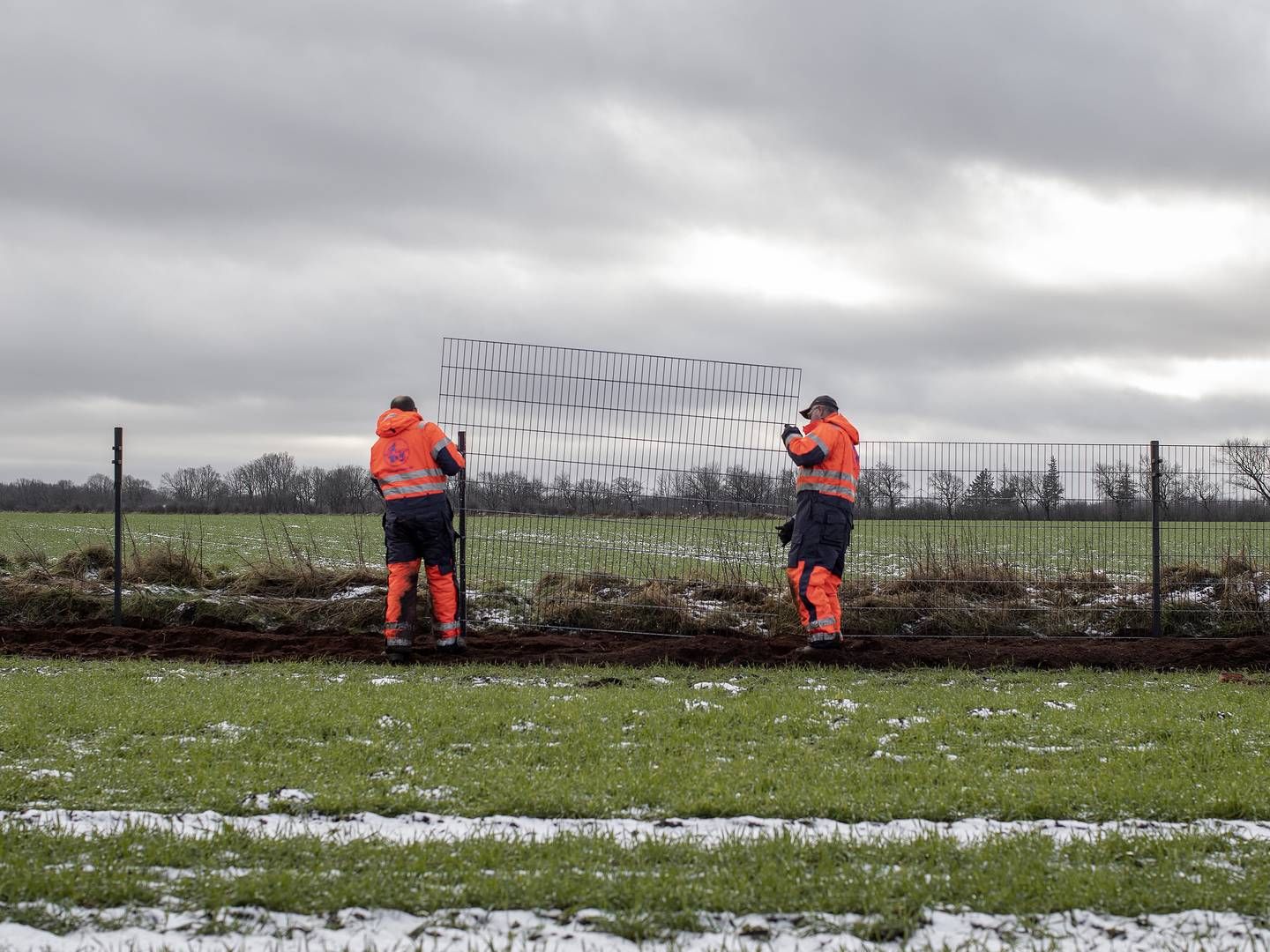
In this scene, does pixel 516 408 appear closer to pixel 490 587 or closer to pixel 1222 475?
pixel 490 587

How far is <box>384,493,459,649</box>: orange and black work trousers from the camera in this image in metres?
10.3

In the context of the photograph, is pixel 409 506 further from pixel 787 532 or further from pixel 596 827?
pixel 596 827

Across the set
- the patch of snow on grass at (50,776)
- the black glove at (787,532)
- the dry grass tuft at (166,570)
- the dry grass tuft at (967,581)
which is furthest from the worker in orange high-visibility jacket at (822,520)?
the dry grass tuft at (166,570)

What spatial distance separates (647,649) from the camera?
411 inches

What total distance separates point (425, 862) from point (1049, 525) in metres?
10.6

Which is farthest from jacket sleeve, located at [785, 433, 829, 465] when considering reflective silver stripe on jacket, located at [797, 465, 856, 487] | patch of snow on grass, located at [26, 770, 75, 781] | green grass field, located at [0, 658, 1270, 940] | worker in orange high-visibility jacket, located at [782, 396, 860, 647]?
patch of snow on grass, located at [26, 770, 75, 781]

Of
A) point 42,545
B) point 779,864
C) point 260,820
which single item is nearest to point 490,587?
point 260,820

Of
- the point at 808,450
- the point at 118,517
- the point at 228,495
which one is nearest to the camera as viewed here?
the point at 808,450

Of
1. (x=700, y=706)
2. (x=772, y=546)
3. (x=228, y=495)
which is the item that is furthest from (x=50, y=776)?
(x=228, y=495)

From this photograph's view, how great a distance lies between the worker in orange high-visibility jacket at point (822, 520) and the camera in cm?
1021

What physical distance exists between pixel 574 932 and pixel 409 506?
713cm

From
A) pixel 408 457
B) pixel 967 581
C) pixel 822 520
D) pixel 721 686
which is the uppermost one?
pixel 408 457

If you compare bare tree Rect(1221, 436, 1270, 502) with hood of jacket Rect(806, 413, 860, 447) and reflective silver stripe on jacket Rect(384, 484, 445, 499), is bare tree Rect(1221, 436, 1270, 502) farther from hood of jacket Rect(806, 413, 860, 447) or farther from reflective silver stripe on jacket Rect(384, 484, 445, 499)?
reflective silver stripe on jacket Rect(384, 484, 445, 499)

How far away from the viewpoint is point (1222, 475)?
12.6 meters
